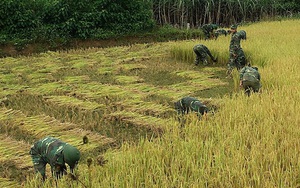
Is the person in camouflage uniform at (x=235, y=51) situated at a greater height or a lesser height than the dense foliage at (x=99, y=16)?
lesser

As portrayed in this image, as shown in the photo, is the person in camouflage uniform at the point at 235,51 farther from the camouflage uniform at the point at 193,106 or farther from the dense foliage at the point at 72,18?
the dense foliage at the point at 72,18

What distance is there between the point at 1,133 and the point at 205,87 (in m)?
3.80

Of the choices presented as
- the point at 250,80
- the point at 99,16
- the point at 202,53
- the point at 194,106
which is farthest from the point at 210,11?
the point at 194,106

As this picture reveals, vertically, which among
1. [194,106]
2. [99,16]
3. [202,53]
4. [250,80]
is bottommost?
[194,106]

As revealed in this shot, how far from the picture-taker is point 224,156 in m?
3.10

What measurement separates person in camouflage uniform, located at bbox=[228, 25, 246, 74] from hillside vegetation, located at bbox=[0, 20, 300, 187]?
402 millimetres

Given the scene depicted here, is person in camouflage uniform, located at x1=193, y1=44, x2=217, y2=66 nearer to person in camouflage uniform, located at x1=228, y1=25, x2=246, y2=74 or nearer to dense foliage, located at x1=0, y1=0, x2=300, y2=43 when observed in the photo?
person in camouflage uniform, located at x1=228, y1=25, x2=246, y2=74

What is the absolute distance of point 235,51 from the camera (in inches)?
312

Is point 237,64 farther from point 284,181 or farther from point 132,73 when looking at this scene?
point 284,181

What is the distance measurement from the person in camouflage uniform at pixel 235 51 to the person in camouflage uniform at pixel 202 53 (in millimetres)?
1190

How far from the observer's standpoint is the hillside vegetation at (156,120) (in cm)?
290

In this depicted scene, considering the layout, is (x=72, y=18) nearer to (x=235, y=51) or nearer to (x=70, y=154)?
(x=235, y=51)

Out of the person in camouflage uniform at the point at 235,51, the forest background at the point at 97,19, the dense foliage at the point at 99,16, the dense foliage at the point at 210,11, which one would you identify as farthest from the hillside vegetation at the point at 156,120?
the dense foliage at the point at 210,11

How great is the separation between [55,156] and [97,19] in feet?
40.0
